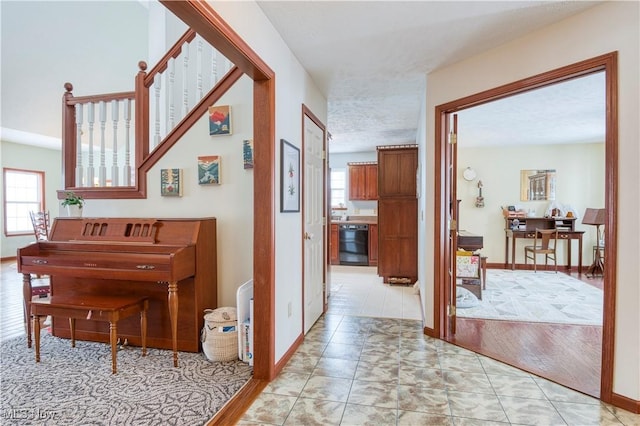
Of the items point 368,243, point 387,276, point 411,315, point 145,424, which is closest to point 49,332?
point 145,424

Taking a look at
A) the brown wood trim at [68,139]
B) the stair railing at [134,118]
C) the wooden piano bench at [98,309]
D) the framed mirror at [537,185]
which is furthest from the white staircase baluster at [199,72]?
the framed mirror at [537,185]

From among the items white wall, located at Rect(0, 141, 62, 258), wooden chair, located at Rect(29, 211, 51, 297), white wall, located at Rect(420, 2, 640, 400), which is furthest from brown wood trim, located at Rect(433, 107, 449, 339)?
white wall, located at Rect(0, 141, 62, 258)

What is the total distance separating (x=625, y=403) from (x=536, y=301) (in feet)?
8.24

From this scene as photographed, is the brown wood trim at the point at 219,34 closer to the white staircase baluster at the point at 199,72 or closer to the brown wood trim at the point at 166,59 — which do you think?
the white staircase baluster at the point at 199,72

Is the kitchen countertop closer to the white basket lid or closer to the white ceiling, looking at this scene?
the white ceiling

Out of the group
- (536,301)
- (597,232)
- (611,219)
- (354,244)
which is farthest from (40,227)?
(597,232)

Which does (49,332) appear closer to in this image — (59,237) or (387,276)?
(59,237)

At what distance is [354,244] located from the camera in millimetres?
6828

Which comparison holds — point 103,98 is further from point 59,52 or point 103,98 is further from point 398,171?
point 398,171

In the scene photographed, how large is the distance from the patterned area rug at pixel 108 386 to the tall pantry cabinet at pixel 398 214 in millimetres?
3311

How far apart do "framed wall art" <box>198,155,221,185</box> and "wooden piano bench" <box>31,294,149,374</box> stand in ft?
3.59

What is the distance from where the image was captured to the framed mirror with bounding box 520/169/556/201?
637cm

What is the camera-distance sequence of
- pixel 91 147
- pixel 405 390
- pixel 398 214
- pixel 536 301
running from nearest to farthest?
pixel 405 390
pixel 91 147
pixel 536 301
pixel 398 214

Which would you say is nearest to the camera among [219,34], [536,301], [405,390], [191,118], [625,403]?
[219,34]
